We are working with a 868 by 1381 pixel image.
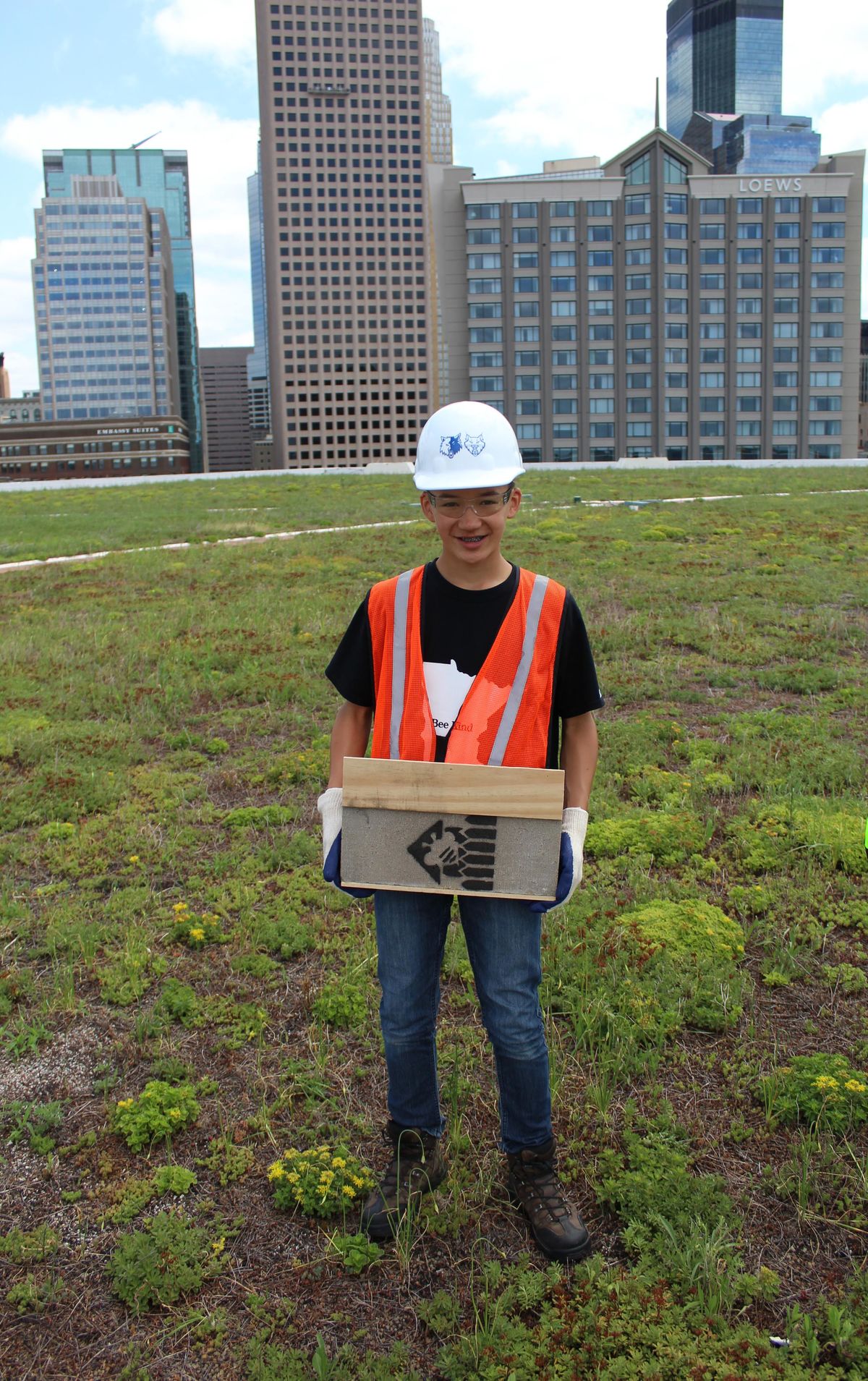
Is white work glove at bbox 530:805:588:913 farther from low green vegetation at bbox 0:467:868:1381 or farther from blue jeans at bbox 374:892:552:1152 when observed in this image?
low green vegetation at bbox 0:467:868:1381

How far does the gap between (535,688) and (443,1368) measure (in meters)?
1.92

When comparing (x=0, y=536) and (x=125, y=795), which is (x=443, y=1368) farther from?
(x=0, y=536)

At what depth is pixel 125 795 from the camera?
6918 mm

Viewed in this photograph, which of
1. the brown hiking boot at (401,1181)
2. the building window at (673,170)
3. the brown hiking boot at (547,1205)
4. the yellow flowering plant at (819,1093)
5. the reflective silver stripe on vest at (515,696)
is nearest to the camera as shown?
the reflective silver stripe on vest at (515,696)

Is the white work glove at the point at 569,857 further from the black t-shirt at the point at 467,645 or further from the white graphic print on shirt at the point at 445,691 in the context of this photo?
the white graphic print on shirt at the point at 445,691

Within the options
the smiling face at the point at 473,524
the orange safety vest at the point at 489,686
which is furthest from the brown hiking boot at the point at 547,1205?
the smiling face at the point at 473,524

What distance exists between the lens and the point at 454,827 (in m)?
2.88

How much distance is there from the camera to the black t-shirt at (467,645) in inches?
121

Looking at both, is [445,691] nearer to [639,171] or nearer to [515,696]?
[515,696]

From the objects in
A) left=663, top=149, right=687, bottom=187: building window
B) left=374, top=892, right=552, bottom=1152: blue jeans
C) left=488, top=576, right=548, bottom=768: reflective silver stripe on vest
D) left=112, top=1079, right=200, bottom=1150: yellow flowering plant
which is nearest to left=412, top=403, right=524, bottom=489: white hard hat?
left=488, top=576, right=548, bottom=768: reflective silver stripe on vest

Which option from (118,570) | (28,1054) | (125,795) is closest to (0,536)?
(118,570)

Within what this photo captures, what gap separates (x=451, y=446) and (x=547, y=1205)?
Result: 93.9 inches

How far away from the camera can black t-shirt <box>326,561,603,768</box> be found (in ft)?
10.1

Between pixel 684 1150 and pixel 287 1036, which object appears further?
pixel 287 1036
